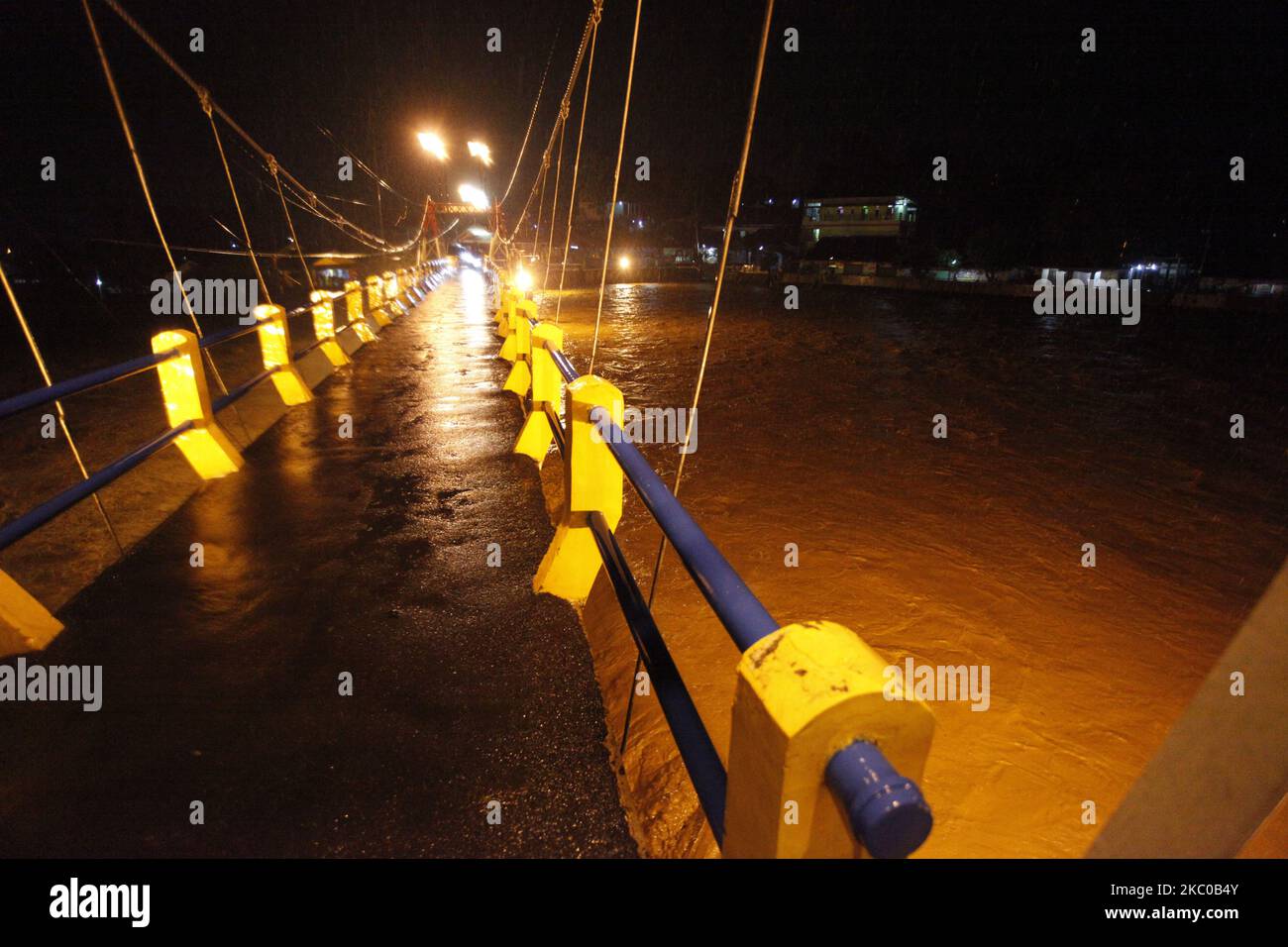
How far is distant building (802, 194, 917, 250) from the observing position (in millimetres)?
60750

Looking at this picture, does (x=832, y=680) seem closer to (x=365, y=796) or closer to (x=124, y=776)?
(x=365, y=796)

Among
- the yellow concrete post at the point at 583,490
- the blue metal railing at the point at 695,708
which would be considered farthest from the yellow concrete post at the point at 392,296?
the blue metal railing at the point at 695,708

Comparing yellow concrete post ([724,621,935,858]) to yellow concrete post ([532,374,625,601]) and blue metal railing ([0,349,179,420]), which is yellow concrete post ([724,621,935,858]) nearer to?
yellow concrete post ([532,374,625,601])

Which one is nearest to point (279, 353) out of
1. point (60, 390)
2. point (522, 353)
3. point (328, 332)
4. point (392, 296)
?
point (328, 332)

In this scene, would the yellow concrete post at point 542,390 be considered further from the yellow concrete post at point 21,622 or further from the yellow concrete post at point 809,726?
the yellow concrete post at point 809,726

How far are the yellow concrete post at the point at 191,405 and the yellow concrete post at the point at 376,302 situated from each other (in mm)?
8260

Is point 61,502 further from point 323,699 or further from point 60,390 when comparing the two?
point 323,699

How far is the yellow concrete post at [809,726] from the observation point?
33.1 inches

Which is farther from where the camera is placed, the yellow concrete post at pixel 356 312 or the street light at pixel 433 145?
the street light at pixel 433 145

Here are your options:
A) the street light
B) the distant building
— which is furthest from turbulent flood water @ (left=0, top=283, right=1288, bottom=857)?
the distant building

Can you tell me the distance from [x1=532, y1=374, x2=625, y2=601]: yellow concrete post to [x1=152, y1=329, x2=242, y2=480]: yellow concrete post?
10.4 ft
